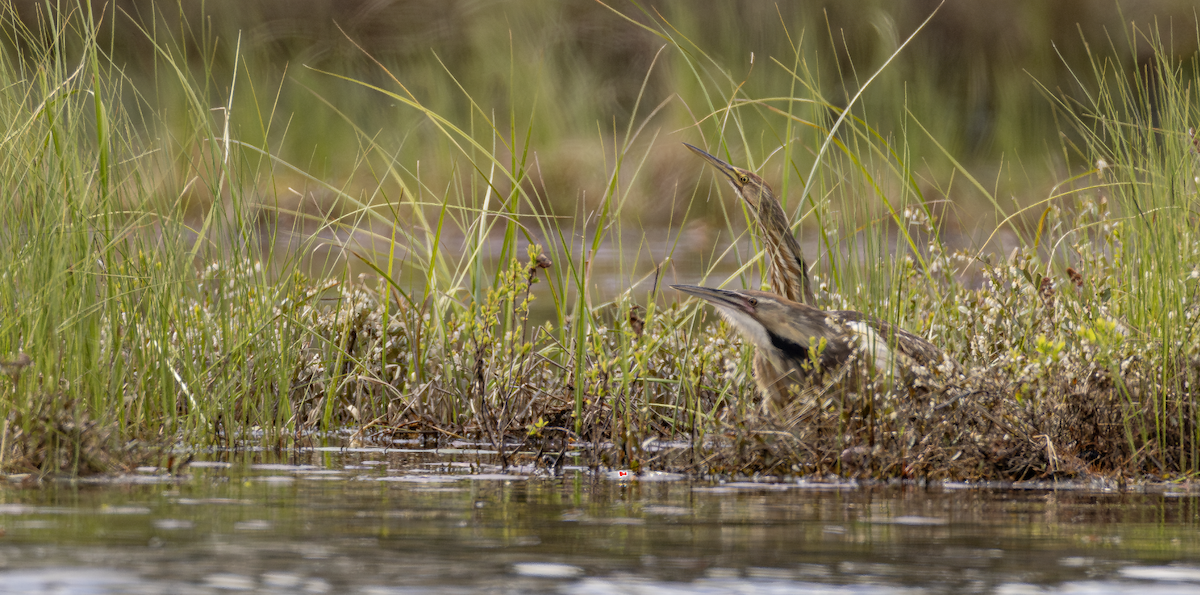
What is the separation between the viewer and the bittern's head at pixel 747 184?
662 centimetres

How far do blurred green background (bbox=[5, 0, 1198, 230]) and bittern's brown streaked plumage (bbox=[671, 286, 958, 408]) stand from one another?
10.3 meters

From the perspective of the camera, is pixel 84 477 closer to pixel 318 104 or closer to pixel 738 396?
pixel 738 396

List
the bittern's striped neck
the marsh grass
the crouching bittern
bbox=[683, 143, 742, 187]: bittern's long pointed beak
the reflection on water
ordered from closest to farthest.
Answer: the reflection on water
the marsh grass
the crouching bittern
the bittern's striped neck
bbox=[683, 143, 742, 187]: bittern's long pointed beak

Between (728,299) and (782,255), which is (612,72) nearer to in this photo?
(782,255)

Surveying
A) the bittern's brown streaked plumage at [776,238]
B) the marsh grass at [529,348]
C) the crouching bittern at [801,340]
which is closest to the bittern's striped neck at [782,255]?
the bittern's brown streaked plumage at [776,238]

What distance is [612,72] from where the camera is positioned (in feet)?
65.9

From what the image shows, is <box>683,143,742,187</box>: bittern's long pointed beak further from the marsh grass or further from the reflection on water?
the reflection on water

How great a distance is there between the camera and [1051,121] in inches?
700

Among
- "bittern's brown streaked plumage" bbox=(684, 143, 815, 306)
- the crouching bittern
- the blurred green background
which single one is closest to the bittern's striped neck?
"bittern's brown streaked plumage" bbox=(684, 143, 815, 306)

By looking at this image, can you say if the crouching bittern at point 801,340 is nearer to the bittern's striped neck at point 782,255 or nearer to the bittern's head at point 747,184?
the bittern's striped neck at point 782,255

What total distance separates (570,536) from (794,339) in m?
1.59

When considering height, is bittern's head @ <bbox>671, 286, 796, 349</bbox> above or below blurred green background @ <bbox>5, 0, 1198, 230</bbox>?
below

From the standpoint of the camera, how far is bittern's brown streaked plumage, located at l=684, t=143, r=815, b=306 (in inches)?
254

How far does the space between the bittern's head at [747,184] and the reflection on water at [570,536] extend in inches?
74.8
